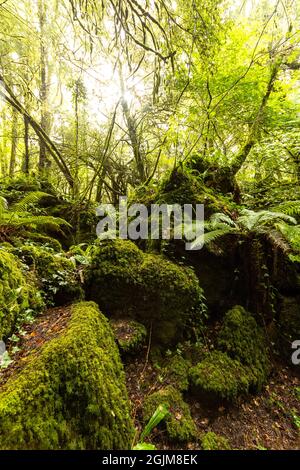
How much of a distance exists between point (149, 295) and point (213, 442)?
145 centimetres

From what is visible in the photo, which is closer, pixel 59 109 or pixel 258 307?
pixel 258 307

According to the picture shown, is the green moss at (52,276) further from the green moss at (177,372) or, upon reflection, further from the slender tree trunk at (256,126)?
the slender tree trunk at (256,126)

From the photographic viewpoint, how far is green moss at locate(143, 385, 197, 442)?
2.02 metres

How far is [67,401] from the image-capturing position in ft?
5.11

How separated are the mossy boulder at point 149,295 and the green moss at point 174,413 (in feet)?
2.11

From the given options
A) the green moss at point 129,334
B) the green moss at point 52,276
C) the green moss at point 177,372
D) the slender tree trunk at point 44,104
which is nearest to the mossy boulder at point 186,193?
the green moss at point 52,276

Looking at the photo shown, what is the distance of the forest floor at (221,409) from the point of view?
2.07 m

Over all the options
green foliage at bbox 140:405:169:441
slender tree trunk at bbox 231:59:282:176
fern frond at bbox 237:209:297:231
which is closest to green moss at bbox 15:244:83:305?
green foliage at bbox 140:405:169:441

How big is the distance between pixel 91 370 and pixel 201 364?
1456 millimetres

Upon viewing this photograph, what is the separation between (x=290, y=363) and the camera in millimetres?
3299

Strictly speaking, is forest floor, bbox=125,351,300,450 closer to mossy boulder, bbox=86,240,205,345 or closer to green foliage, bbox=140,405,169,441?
green foliage, bbox=140,405,169,441

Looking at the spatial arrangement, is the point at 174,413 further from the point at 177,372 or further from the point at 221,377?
the point at 221,377

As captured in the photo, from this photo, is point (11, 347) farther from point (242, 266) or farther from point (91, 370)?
point (242, 266)
